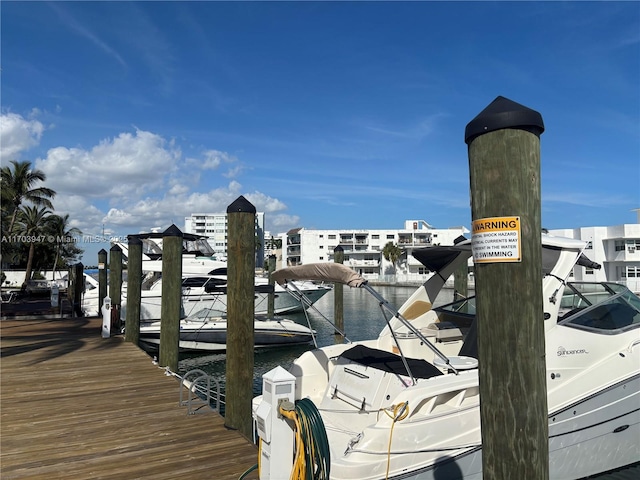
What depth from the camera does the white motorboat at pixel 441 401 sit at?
4035 millimetres

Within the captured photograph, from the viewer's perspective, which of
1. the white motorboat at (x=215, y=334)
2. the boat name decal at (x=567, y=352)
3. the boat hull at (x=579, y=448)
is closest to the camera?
the boat hull at (x=579, y=448)

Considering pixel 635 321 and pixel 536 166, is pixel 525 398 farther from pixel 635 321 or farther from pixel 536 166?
pixel 635 321

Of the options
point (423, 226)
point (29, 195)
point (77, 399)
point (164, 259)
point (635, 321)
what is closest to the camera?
point (635, 321)

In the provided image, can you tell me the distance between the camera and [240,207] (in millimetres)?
6141

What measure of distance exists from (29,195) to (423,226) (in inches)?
2630

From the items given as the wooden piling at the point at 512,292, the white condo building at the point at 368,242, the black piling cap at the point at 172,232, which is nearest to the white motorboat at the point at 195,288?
the black piling cap at the point at 172,232

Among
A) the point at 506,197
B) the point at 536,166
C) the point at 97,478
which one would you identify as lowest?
the point at 97,478

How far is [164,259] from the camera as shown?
9.23 m

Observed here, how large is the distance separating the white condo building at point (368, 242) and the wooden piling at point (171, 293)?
76258 millimetres

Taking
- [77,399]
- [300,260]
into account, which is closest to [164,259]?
[77,399]

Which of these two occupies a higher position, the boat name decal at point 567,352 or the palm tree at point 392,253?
the palm tree at point 392,253

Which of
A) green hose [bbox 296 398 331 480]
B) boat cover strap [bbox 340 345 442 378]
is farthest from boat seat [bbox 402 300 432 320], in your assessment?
green hose [bbox 296 398 331 480]

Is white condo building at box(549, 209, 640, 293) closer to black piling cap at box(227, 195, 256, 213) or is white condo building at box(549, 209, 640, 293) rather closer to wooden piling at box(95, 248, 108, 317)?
wooden piling at box(95, 248, 108, 317)

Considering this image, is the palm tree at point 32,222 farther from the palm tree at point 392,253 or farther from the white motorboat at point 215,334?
the palm tree at point 392,253
